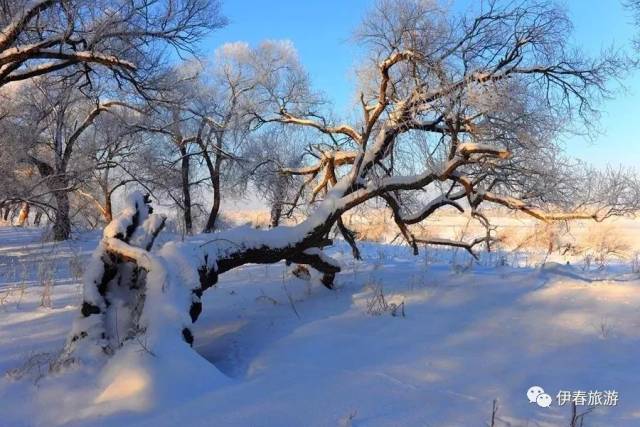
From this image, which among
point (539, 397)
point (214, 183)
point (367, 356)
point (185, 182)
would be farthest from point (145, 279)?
point (214, 183)

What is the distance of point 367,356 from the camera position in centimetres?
371

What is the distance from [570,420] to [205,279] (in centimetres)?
297

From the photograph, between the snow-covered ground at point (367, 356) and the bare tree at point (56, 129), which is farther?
the bare tree at point (56, 129)

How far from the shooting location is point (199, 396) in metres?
2.86

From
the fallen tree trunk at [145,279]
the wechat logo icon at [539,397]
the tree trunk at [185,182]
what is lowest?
the wechat logo icon at [539,397]

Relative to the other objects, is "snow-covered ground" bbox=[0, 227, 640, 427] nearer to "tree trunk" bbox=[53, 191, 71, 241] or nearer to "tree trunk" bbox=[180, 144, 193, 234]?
"tree trunk" bbox=[53, 191, 71, 241]

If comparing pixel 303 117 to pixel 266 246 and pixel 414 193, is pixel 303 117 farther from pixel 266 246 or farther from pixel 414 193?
pixel 266 246

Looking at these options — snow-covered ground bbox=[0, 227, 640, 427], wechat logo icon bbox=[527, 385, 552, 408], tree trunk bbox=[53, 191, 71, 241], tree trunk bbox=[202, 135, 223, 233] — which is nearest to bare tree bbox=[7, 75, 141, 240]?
tree trunk bbox=[53, 191, 71, 241]

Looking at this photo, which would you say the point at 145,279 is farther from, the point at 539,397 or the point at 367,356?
the point at 539,397

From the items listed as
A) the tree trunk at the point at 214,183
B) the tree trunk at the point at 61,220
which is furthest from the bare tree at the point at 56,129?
the tree trunk at the point at 214,183

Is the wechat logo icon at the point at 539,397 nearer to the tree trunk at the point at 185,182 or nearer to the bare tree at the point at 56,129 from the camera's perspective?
the bare tree at the point at 56,129

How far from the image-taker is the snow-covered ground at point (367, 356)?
8.93ft

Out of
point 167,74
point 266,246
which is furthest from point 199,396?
point 167,74

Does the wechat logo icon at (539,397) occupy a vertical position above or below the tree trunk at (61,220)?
below
